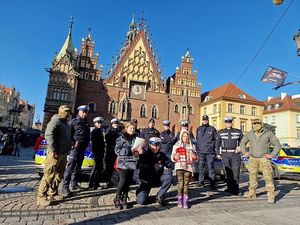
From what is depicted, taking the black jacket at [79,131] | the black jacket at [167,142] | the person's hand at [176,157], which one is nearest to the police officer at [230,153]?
the black jacket at [167,142]

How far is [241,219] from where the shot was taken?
431cm

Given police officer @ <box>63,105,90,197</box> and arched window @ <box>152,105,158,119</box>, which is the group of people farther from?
arched window @ <box>152,105,158,119</box>

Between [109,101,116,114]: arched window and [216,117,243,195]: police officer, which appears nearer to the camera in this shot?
[216,117,243,195]: police officer

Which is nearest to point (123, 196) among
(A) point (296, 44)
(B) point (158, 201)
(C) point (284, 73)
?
(B) point (158, 201)

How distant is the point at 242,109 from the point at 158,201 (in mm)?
37942

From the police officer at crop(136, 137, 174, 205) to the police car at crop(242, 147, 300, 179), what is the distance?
6823 millimetres

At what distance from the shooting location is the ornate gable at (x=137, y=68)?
36.4 m

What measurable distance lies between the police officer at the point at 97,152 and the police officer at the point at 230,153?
3345 millimetres

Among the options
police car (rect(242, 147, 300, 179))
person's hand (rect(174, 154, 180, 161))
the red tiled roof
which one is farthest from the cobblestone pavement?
the red tiled roof

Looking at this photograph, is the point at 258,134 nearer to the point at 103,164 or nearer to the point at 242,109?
the point at 103,164

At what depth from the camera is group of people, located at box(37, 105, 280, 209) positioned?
4.93 m

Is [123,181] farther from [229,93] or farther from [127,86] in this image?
[229,93]

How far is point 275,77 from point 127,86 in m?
25.9

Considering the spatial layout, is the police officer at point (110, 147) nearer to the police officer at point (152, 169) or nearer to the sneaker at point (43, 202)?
the police officer at point (152, 169)
